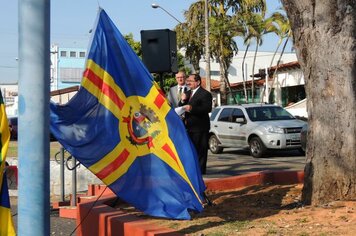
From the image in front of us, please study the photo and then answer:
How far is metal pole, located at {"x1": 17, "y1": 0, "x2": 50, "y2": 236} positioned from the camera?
3512 mm

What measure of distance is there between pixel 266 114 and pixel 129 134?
1240 cm

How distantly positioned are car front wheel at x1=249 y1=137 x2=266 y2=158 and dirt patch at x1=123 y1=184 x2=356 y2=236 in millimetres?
9297

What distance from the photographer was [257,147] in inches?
659

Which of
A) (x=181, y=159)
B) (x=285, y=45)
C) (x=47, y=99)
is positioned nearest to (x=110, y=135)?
(x=181, y=159)

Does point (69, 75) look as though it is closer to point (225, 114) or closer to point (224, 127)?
point (225, 114)

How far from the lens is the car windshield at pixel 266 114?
688 inches

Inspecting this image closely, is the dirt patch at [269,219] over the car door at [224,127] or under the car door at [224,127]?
under

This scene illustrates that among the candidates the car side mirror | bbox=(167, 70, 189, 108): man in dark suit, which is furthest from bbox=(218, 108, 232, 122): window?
bbox=(167, 70, 189, 108): man in dark suit

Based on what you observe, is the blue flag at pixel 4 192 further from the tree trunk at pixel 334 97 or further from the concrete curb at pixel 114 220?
the tree trunk at pixel 334 97

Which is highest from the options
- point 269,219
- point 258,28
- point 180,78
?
point 258,28

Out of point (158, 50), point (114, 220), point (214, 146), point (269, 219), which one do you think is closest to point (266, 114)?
point (214, 146)

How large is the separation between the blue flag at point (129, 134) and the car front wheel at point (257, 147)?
1078 centimetres

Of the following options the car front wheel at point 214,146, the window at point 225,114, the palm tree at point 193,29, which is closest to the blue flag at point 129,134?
the window at point 225,114

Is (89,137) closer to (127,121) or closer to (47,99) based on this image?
(127,121)
